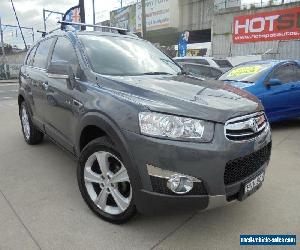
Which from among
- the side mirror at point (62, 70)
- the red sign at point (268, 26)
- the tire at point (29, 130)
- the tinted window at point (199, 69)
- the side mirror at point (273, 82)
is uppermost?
the red sign at point (268, 26)

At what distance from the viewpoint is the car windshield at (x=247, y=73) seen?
671cm

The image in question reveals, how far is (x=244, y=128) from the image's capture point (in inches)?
110

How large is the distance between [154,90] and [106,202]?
3.71ft

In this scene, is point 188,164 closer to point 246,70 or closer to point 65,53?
point 65,53

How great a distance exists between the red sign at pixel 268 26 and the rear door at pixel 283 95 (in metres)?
14.8

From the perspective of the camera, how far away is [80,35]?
4027 millimetres

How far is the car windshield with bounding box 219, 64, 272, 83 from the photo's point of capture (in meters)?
6.71

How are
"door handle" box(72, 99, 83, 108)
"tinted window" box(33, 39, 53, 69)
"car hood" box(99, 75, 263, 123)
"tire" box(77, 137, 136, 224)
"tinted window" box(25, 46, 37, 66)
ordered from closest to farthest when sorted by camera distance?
1. "car hood" box(99, 75, 263, 123)
2. "tire" box(77, 137, 136, 224)
3. "door handle" box(72, 99, 83, 108)
4. "tinted window" box(33, 39, 53, 69)
5. "tinted window" box(25, 46, 37, 66)

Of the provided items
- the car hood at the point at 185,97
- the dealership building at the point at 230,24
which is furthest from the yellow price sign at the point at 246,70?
the dealership building at the point at 230,24

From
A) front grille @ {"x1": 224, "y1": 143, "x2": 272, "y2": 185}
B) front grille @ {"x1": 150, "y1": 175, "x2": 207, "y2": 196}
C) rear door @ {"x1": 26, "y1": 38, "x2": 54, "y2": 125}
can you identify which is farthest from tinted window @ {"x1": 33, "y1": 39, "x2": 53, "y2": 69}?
front grille @ {"x1": 224, "y1": 143, "x2": 272, "y2": 185}

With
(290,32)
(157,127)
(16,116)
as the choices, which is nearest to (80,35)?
(157,127)

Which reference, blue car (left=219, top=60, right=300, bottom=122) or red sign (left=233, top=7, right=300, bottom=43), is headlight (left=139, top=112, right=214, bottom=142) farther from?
red sign (left=233, top=7, right=300, bottom=43)

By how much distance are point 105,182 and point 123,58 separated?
4.88 ft

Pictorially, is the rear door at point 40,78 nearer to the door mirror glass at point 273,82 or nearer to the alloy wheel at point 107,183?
the alloy wheel at point 107,183
